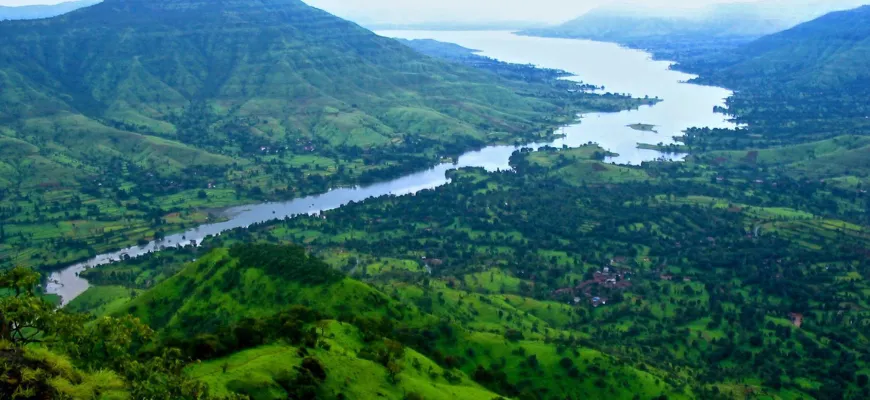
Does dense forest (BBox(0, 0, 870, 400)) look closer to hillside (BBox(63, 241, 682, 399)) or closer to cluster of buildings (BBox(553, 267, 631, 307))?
Result: hillside (BBox(63, 241, 682, 399))

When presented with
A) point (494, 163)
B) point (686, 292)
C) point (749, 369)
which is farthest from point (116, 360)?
point (494, 163)

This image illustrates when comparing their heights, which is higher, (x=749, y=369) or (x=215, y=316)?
(x=215, y=316)

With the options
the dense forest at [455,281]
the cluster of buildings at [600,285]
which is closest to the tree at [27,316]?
the dense forest at [455,281]

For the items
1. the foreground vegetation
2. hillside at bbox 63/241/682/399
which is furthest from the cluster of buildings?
hillside at bbox 63/241/682/399

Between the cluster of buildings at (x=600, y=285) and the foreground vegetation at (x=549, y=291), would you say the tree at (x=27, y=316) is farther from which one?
the cluster of buildings at (x=600, y=285)

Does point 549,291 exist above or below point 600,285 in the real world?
below

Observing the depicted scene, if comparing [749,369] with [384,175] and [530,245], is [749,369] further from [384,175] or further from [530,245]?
[384,175]

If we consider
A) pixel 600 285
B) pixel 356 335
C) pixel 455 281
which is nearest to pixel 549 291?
pixel 600 285

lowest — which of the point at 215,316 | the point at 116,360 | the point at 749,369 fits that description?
the point at 749,369

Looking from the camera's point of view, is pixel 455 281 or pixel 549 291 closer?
pixel 455 281

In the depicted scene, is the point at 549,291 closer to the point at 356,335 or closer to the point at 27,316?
the point at 356,335

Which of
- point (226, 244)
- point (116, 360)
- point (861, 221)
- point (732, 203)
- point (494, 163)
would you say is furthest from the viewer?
point (494, 163)
